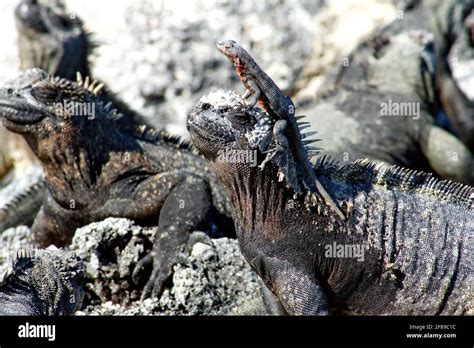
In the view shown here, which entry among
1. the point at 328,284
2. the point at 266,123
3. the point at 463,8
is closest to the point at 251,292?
the point at 328,284

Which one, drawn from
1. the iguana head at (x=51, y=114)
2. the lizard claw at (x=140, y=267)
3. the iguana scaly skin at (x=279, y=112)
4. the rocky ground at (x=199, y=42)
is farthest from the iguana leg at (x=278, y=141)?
the rocky ground at (x=199, y=42)

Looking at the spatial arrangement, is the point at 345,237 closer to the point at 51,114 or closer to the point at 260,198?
the point at 260,198

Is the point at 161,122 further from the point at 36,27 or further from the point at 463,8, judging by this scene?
the point at 463,8

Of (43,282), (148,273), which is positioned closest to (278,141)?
(43,282)

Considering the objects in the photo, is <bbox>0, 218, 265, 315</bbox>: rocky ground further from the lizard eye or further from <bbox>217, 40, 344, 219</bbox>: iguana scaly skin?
the lizard eye

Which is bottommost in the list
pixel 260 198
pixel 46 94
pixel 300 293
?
pixel 300 293

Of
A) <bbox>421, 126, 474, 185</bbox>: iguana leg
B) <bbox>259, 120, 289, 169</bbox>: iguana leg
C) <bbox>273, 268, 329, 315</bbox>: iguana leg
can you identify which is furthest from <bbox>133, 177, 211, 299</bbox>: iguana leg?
<bbox>421, 126, 474, 185</bbox>: iguana leg

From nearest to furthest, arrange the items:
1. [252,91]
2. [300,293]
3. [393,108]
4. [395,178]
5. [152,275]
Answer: [252,91]
[300,293]
[395,178]
[152,275]
[393,108]
